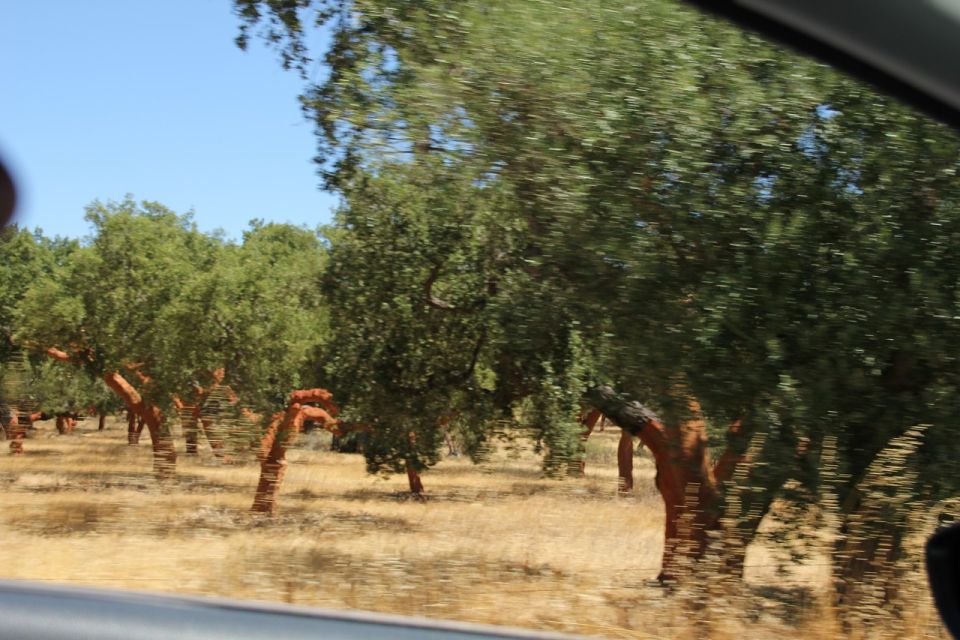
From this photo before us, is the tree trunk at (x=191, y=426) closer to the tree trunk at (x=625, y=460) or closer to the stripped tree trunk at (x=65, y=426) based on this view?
the tree trunk at (x=625, y=460)

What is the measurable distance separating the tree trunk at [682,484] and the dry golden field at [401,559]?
331 mm

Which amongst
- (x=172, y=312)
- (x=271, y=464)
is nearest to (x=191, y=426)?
(x=271, y=464)

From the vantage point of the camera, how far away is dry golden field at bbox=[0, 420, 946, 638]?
5852 mm

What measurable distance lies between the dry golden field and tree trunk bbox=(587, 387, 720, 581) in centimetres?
33

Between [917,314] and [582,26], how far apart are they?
3.01 metres

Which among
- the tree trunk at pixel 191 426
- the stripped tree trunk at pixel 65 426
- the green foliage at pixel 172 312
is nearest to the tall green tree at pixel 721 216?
the tree trunk at pixel 191 426

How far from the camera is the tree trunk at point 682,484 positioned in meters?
6.46

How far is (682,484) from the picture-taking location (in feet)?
26.7

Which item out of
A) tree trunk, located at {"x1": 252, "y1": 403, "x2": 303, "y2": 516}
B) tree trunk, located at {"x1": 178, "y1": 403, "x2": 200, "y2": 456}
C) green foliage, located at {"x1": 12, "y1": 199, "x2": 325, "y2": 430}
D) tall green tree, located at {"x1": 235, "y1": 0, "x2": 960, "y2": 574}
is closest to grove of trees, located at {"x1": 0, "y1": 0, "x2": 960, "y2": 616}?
tall green tree, located at {"x1": 235, "y1": 0, "x2": 960, "y2": 574}

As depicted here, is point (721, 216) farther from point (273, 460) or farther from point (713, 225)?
point (273, 460)

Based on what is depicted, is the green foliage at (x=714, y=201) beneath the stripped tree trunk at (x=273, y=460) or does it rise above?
above

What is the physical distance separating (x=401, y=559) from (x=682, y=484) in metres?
2.47

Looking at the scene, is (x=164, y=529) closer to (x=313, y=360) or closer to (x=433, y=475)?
(x=313, y=360)

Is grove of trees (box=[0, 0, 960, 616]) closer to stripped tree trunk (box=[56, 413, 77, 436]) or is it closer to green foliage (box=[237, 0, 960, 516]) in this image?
green foliage (box=[237, 0, 960, 516])
